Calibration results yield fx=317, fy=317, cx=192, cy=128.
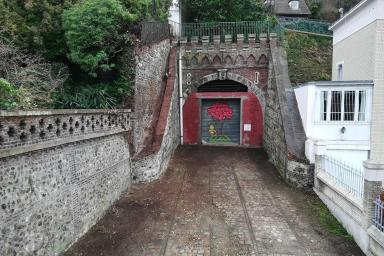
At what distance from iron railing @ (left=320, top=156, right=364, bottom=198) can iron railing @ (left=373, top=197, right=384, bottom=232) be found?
2.39 feet

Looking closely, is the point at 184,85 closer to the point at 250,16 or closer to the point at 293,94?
the point at 293,94

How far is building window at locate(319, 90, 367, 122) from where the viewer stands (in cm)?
1095

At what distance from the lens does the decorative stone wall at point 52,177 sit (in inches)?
195

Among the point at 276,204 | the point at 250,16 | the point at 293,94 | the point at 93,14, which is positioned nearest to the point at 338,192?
the point at 276,204

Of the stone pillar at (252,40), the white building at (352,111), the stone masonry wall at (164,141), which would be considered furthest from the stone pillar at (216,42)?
the white building at (352,111)

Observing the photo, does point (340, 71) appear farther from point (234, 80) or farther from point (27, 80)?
point (27, 80)

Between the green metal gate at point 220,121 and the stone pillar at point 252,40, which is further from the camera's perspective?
the green metal gate at point 220,121

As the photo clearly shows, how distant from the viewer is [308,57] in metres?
17.3

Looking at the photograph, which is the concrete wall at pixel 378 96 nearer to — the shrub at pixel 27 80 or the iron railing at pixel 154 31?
the iron railing at pixel 154 31

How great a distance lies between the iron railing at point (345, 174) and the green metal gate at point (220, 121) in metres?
7.08

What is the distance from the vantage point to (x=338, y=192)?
27.0 feet

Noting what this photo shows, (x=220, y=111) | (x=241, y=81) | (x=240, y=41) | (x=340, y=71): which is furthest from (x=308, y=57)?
(x=220, y=111)

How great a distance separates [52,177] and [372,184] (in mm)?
6469

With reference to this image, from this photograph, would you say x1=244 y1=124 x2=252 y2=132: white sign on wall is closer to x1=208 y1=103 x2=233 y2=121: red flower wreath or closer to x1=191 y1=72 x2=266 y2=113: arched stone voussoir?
x1=208 y1=103 x2=233 y2=121: red flower wreath
